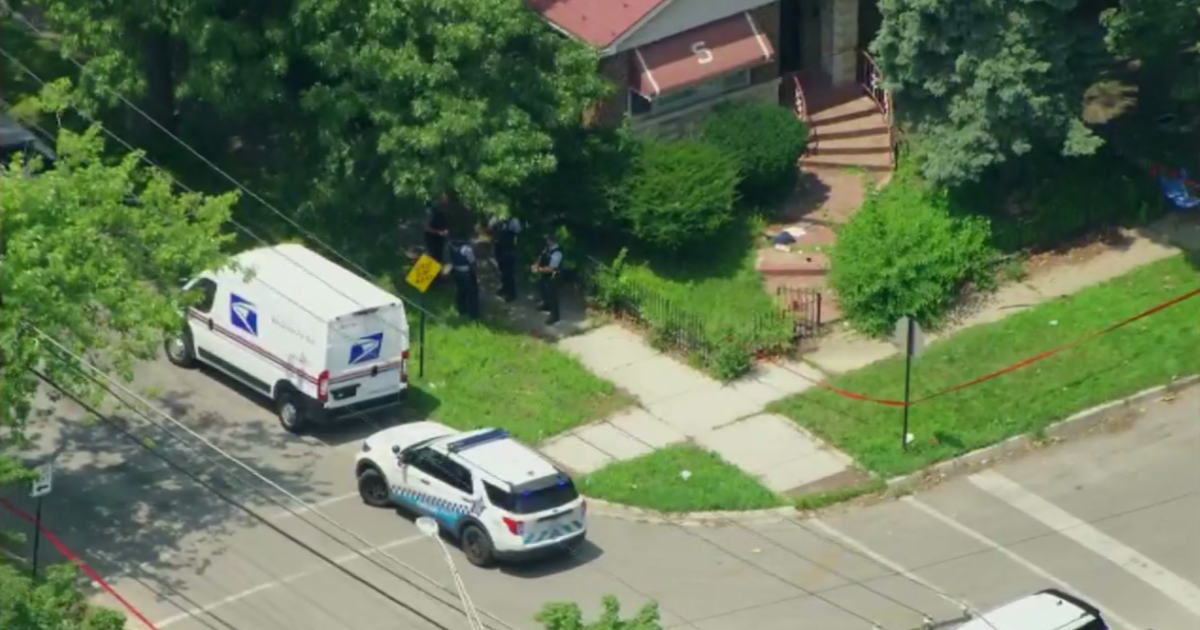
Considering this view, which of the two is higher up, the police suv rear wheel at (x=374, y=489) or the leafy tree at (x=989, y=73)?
the leafy tree at (x=989, y=73)

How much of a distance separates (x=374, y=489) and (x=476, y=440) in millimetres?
1763

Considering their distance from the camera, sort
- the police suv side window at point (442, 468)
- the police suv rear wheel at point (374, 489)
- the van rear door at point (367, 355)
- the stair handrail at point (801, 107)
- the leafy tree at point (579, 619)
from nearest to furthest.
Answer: the leafy tree at point (579, 619)
the police suv side window at point (442, 468)
the police suv rear wheel at point (374, 489)
the van rear door at point (367, 355)
the stair handrail at point (801, 107)

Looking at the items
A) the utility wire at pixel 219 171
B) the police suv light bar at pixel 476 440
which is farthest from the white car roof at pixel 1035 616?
the utility wire at pixel 219 171

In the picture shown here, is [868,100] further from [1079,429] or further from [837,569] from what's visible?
[837,569]

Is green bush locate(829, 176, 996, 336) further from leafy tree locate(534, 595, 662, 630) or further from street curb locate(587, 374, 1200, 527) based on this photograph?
leafy tree locate(534, 595, 662, 630)

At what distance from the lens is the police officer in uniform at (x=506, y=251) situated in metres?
37.7

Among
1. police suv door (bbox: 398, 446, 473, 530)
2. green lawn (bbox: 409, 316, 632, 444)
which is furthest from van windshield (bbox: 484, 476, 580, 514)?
green lawn (bbox: 409, 316, 632, 444)

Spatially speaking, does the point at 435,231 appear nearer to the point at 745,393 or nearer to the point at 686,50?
the point at 686,50

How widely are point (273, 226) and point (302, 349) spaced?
532cm

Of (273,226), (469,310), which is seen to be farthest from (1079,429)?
(273,226)

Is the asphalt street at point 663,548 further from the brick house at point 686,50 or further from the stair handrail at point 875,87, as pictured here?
the brick house at point 686,50

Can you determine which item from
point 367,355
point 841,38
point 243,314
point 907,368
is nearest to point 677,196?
point 907,368

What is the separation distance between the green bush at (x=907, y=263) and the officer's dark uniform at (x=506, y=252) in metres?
4.72

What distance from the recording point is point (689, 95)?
134 ft
